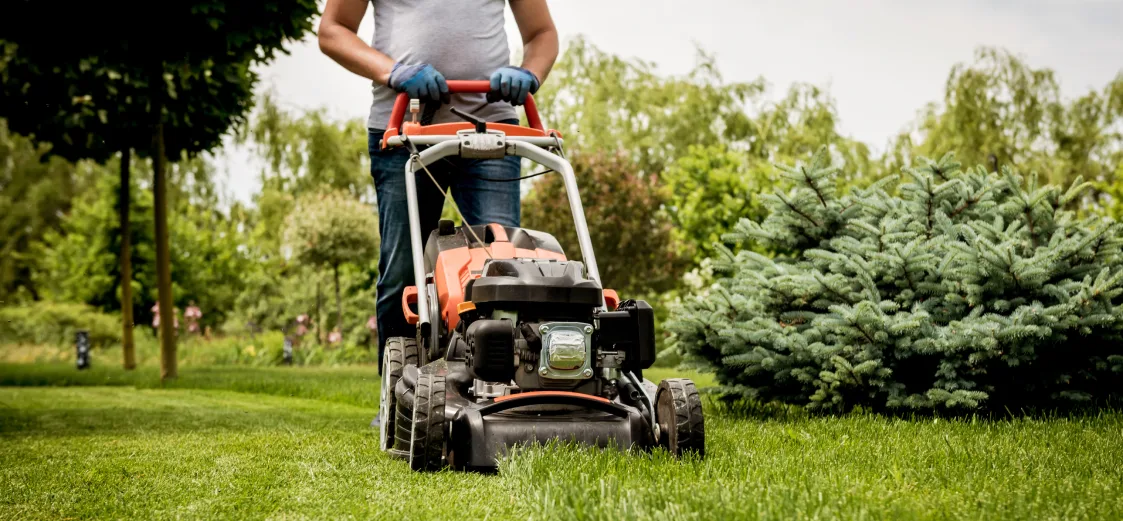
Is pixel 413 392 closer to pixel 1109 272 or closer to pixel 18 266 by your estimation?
pixel 1109 272

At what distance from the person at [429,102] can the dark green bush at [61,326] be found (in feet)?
44.7

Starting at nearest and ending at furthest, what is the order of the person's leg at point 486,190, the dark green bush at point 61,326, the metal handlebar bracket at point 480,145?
1. the metal handlebar bracket at point 480,145
2. the person's leg at point 486,190
3. the dark green bush at point 61,326

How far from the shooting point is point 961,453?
2766 mm

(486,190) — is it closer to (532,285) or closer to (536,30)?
(536,30)

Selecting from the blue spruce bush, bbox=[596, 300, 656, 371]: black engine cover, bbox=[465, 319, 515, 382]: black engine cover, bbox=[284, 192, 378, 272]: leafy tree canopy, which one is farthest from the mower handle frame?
bbox=[284, 192, 378, 272]: leafy tree canopy

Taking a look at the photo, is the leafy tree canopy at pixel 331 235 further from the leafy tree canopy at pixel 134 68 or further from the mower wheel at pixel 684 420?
the mower wheel at pixel 684 420

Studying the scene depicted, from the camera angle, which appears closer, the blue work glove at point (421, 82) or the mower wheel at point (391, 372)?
the mower wheel at point (391, 372)

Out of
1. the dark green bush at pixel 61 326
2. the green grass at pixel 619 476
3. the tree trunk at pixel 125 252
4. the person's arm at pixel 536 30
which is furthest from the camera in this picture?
the dark green bush at pixel 61 326

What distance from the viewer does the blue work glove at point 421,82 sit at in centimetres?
337

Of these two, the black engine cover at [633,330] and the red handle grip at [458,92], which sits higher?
the red handle grip at [458,92]

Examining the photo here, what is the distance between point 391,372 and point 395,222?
2.38ft

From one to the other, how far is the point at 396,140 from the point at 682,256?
12096 millimetres

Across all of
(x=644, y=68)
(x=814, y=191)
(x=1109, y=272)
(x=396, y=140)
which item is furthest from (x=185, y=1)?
(x=644, y=68)

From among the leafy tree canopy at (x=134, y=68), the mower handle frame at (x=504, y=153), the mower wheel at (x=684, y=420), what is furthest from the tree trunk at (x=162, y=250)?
the mower wheel at (x=684, y=420)
